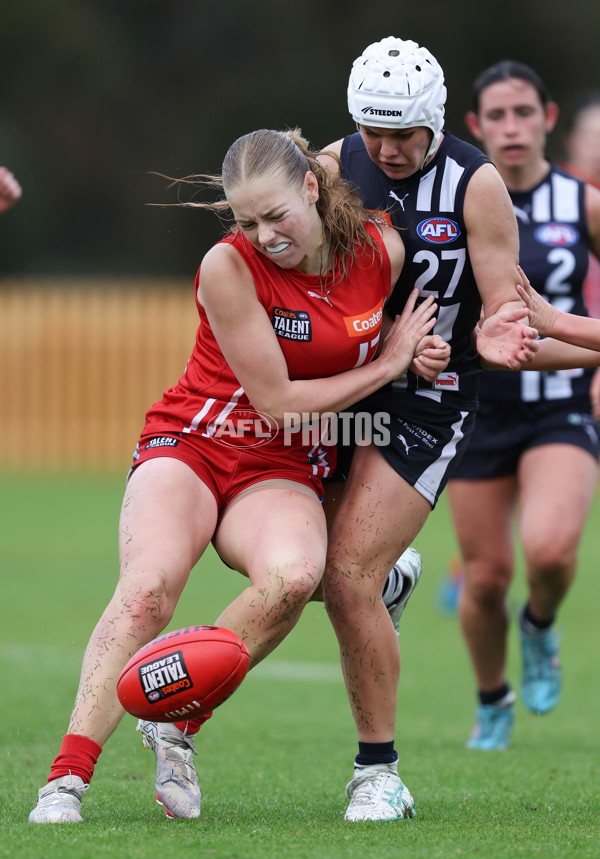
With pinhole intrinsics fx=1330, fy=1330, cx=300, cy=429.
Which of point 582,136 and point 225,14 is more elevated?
point 225,14

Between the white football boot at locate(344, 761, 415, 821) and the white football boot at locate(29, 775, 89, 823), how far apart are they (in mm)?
904

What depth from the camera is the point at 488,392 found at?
6496 millimetres

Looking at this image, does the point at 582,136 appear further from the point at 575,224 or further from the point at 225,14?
the point at 225,14

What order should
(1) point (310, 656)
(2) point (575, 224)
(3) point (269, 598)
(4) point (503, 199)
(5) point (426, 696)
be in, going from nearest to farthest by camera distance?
(3) point (269, 598) < (4) point (503, 199) < (2) point (575, 224) < (5) point (426, 696) < (1) point (310, 656)

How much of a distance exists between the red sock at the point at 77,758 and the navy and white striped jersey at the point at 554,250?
3195 millimetres

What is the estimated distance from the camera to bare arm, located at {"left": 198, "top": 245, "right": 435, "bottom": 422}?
419cm

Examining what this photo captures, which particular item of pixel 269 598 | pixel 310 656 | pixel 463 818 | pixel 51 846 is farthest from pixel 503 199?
pixel 310 656

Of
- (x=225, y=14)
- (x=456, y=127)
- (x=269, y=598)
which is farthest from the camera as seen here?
(x=225, y=14)

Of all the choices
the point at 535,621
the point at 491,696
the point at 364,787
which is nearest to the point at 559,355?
the point at 364,787

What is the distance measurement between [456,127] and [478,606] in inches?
609

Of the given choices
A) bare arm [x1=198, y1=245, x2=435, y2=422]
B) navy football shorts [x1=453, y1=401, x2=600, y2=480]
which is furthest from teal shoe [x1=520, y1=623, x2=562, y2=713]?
bare arm [x1=198, y1=245, x2=435, y2=422]

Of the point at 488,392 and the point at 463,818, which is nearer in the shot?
the point at 463,818

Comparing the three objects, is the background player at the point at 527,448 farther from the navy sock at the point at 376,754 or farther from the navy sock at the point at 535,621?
the navy sock at the point at 376,754

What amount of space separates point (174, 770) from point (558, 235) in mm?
3289
